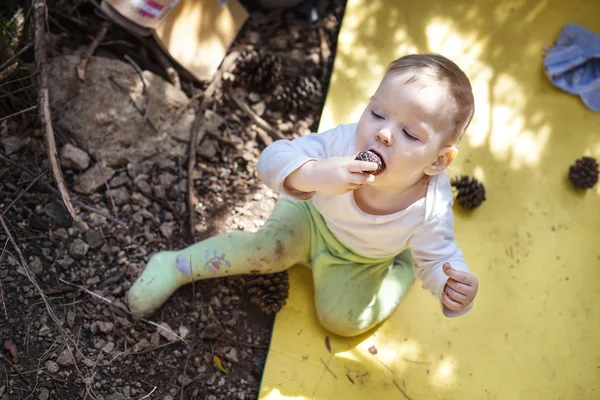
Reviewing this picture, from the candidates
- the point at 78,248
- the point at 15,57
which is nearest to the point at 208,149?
the point at 78,248

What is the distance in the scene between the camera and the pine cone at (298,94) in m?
2.36

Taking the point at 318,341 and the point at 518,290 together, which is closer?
the point at 318,341

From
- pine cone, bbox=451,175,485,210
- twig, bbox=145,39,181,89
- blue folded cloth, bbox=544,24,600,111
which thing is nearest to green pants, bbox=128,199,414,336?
pine cone, bbox=451,175,485,210

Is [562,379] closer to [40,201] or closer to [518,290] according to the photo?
[518,290]

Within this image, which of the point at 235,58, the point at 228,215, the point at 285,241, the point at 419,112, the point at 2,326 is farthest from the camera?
the point at 235,58

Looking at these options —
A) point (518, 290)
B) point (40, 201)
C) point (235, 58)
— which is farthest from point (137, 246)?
point (518, 290)

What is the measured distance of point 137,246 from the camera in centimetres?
196

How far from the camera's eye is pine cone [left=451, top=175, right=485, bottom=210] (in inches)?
86.2

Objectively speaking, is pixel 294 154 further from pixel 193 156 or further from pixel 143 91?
pixel 143 91

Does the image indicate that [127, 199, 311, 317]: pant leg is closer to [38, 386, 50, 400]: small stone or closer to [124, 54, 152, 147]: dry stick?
[38, 386, 50, 400]: small stone

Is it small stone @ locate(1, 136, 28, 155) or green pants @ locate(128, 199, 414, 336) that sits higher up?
small stone @ locate(1, 136, 28, 155)

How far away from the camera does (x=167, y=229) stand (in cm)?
202

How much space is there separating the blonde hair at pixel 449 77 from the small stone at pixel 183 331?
0.93 meters

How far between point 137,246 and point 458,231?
1.06 metres
